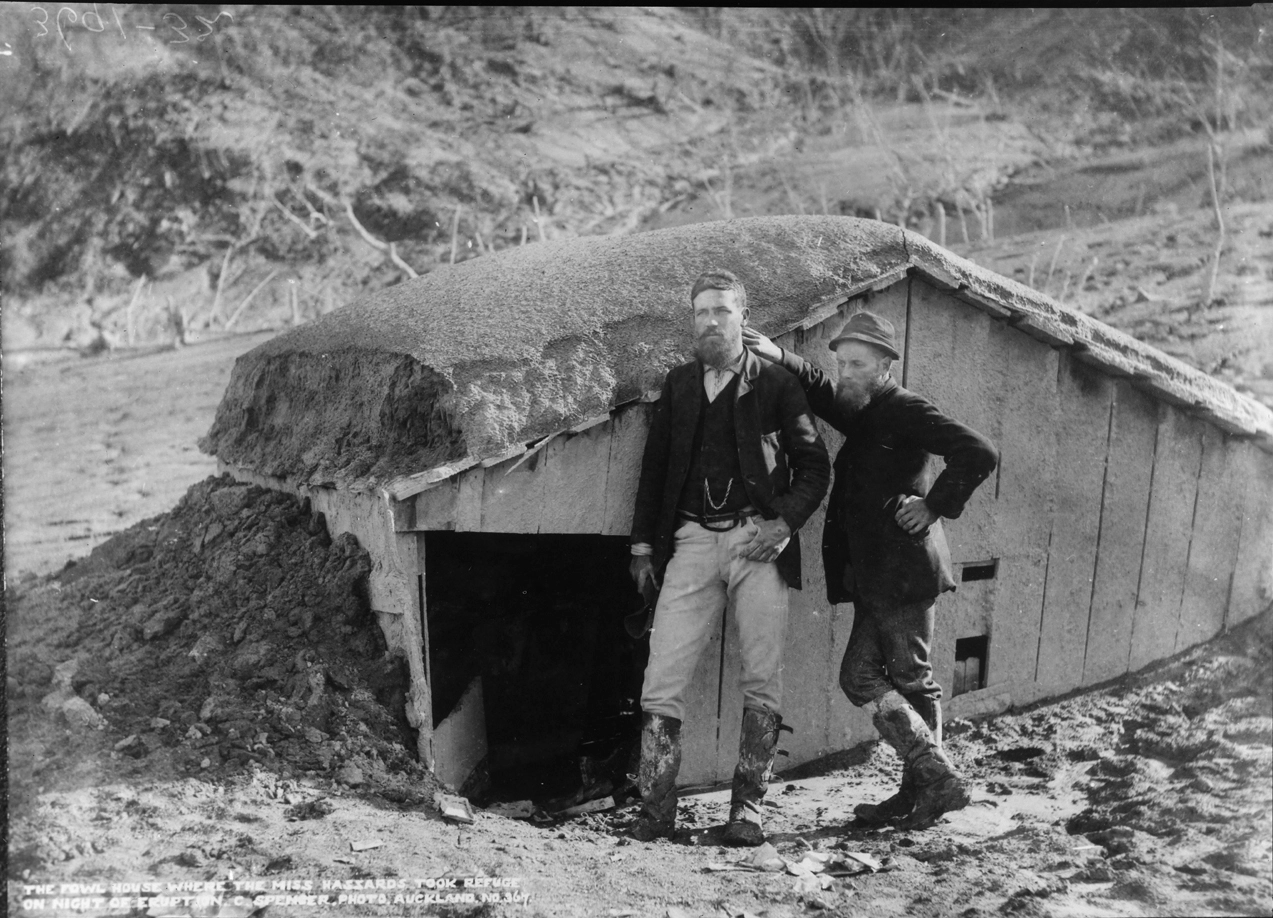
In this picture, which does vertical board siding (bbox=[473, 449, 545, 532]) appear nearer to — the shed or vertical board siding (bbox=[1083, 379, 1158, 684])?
the shed

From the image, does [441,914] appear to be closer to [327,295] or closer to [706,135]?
[706,135]

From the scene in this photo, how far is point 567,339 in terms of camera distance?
3.93 m

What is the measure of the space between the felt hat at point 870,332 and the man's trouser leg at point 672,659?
862 millimetres

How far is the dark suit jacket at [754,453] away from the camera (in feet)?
11.8

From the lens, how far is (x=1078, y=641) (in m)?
4.48

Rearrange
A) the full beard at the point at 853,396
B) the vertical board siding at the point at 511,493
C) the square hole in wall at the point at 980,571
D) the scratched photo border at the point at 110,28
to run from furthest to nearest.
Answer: the square hole in wall at the point at 980,571
the scratched photo border at the point at 110,28
the full beard at the point at 853,396
the vertical board siding at the point at 511,493

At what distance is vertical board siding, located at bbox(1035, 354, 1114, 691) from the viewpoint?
14.2ft

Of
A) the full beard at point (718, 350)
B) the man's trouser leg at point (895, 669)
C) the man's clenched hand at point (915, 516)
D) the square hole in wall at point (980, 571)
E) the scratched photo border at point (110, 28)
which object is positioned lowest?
the man's trouser leg at point (895, 669)

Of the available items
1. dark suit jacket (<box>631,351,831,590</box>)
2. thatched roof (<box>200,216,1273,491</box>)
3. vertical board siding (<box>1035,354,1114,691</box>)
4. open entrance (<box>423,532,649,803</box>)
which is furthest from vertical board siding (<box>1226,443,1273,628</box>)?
open entrance (<box>423,532,649,803</box>)

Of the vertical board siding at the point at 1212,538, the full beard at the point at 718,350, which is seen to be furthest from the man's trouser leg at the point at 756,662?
the vertical board siding at the point at 1212,538

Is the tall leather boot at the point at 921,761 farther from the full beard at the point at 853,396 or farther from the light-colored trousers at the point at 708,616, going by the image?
the full beard at the point at 853,396

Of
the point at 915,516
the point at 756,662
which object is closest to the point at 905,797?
the point at 756,662

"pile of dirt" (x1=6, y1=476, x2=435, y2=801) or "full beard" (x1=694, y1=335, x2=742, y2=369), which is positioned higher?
"full beard" (x1=694, y1=335, x2=742, y2=369)

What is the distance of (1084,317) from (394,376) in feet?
9.07
